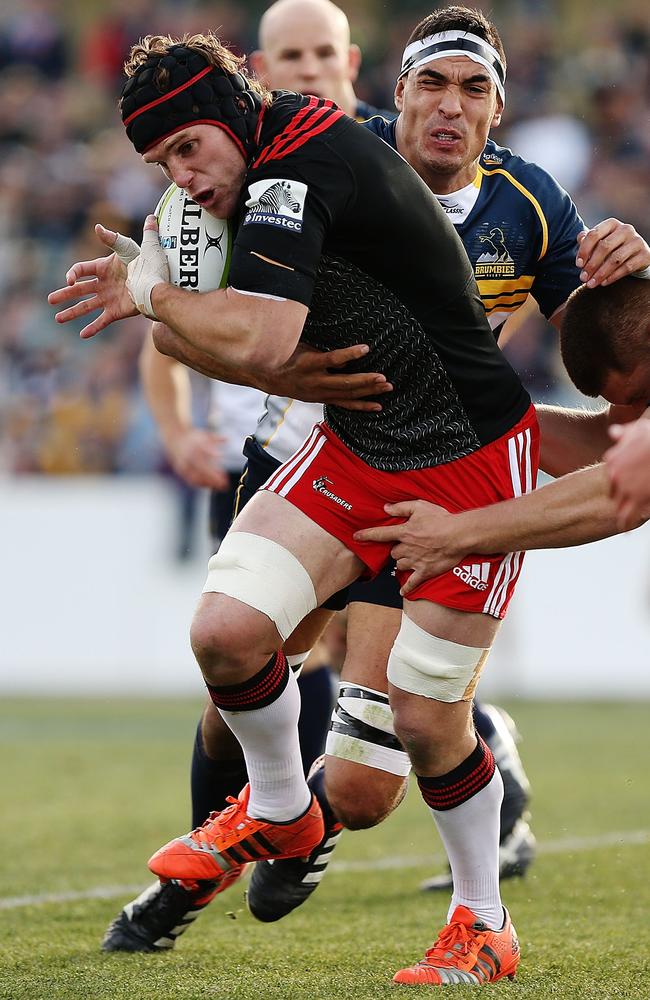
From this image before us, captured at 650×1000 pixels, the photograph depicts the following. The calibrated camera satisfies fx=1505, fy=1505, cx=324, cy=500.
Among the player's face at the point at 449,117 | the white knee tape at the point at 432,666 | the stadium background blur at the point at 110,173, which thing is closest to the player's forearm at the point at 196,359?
the white knee tape at the point at 432,666

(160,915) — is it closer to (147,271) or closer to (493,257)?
(147,271)

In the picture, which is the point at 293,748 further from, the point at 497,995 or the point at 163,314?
the point at 163,314

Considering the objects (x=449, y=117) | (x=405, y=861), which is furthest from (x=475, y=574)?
(x=405, y=861)

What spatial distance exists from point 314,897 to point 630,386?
7.87 feet

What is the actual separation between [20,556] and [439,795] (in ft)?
27.7

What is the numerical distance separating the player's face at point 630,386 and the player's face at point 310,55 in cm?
218

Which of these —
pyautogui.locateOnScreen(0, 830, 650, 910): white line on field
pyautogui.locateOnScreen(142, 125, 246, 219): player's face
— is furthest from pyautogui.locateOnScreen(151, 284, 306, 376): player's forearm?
pyautogui.locateOnScreen(0, 830, 650, 910): white line on field

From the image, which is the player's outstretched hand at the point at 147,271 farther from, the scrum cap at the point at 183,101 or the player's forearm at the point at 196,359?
the scrum cap at the point at 183,101

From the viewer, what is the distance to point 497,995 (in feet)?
12.0

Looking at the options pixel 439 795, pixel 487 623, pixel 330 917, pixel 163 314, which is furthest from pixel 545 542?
pixel 330 917

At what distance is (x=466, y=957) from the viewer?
3.87 metres

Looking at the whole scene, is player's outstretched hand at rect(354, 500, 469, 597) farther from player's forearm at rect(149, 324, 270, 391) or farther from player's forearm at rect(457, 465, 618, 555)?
player's forearm at rect(149, 324, 270, 391)

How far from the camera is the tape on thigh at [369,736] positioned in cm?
424

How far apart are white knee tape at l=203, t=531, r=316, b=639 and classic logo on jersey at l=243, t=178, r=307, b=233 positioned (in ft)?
2.85
